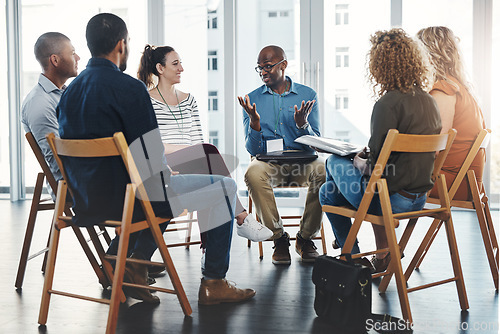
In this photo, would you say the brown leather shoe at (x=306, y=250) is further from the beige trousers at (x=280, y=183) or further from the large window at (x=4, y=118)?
the large window at (x=4, y=118)

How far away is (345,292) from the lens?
2.12 m

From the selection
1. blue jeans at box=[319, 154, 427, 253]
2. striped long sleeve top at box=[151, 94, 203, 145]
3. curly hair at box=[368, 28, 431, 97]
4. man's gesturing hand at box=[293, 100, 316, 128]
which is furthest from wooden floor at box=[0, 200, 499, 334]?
curly hair at box=[368, 28, 431, 97]

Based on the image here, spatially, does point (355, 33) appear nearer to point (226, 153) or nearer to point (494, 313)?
point (226, 153)

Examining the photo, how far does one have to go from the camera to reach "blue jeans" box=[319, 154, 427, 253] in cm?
245

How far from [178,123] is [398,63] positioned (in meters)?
1.45

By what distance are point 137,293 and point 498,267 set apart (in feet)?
6.42

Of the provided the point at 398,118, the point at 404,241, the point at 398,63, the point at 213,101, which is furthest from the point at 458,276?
the point at 213,101

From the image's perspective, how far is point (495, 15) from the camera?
16.8 feet

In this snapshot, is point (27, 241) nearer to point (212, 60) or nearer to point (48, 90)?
point (48, 90)

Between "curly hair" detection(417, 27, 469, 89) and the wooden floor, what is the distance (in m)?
1.14

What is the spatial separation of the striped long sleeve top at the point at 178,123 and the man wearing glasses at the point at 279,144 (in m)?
0.35

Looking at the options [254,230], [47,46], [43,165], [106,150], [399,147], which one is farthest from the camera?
[47,46]

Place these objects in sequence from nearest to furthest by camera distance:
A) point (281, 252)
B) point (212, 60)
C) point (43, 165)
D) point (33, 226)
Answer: point (43, 165) → point (33, 226) → point (281, 252) → point (212, 60)

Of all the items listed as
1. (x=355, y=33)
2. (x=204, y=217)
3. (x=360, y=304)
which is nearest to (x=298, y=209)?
(x=355, y=33)
